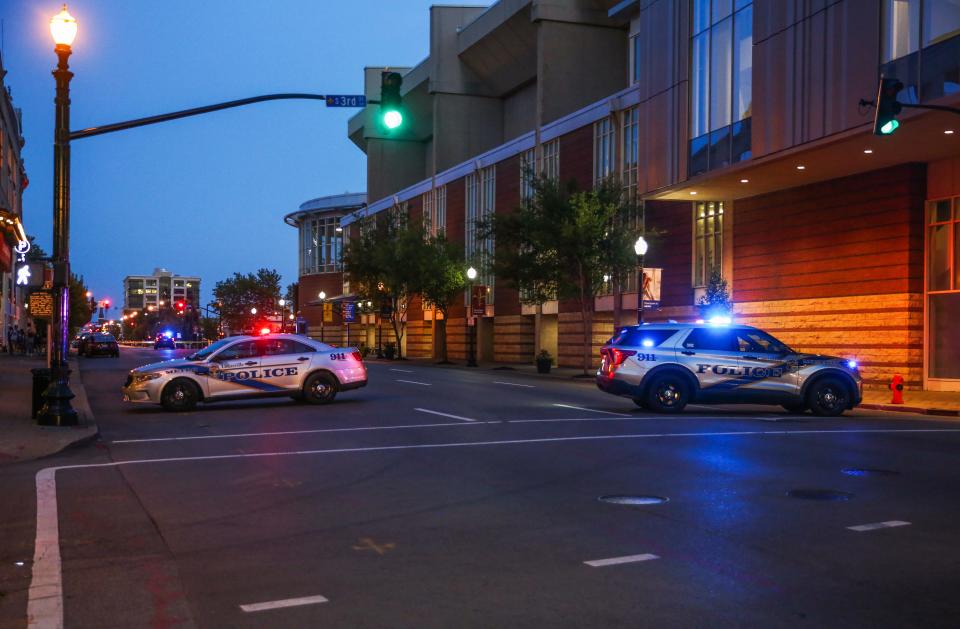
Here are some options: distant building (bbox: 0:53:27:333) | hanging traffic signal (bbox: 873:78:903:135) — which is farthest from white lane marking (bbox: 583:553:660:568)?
distant building (bbox: 0:53:27:333)

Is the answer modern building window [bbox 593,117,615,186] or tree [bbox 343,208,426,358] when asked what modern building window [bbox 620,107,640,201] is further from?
tree [bbox 343,208,426,358]

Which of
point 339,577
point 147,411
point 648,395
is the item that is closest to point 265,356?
point 147,411

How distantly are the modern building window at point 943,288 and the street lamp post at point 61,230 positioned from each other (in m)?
22.3

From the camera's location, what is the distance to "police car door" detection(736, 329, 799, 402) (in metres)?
19.1

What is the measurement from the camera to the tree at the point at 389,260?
57312 mm

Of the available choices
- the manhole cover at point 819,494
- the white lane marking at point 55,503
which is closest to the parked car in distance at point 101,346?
the white lane marking at point 55,503

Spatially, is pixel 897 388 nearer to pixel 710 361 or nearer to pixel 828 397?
pixel 828 397

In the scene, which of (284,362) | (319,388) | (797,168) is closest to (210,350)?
(284,362)

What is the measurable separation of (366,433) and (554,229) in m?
22.7

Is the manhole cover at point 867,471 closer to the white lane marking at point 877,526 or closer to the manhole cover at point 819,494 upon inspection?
the manhole cover at point 819,494

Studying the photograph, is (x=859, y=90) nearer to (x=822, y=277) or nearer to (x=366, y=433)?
(x=822, y=277)

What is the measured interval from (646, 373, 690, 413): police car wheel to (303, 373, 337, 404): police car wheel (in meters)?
6.96

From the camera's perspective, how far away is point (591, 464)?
1177 cm

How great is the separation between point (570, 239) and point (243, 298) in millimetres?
105484
